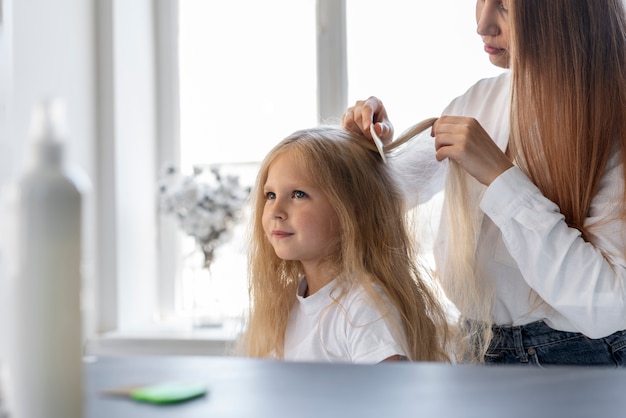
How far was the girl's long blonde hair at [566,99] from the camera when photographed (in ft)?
4.00

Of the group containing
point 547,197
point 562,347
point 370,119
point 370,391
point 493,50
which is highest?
point 493,50

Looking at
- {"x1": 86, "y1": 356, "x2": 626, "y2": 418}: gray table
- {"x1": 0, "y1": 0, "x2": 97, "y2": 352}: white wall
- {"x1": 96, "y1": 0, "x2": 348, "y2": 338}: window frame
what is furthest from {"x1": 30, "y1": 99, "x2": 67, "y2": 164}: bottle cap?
{"x1": 96, "y1": 0, "x2": 348, "y2": 338}: window frame

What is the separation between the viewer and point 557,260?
3.76ft

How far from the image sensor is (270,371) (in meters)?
0.52

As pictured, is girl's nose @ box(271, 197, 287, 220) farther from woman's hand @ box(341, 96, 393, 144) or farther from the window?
the window

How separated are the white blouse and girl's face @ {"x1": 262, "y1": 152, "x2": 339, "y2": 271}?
12.1 inches

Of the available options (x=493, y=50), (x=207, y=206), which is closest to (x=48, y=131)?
(x=493, y=50)

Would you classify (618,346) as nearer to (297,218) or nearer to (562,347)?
(562,347)

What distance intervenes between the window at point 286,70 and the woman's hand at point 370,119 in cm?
105

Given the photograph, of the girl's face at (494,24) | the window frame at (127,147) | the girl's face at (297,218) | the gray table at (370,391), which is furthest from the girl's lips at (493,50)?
the window frame at (127,147)

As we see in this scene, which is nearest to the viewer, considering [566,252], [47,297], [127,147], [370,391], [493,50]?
[47,297]

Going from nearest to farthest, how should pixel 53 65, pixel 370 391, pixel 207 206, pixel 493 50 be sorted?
1. pixel 370 391
2. pixel 493 50
3. pixel 53 65
4. pixel 207 206

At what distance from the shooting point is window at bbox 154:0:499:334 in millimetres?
2611

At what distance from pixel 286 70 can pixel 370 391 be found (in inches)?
95.4
